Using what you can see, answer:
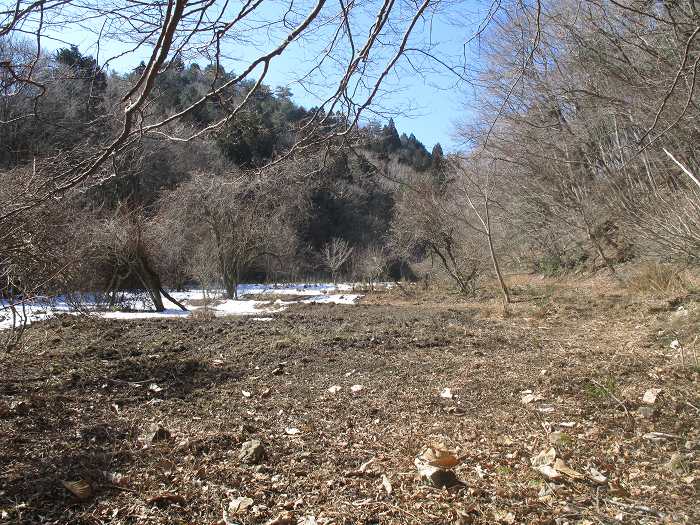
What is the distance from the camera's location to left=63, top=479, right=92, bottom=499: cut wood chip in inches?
80.9

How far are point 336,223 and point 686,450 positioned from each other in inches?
1068

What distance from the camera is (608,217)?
13.8 metres

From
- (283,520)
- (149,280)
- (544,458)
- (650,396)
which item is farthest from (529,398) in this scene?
(149,280)

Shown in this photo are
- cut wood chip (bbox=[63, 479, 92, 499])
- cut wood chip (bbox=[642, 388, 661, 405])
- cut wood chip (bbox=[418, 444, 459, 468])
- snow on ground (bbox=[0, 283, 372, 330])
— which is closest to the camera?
cut wood chip (bbox=[63, 479, 92, 499])

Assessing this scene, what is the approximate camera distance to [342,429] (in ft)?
9.96

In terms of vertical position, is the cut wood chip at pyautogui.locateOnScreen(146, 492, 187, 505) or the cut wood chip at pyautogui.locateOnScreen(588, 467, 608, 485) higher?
the cut wood chip at pyautogui.locateOnScreen(146, 492, 187, 505)

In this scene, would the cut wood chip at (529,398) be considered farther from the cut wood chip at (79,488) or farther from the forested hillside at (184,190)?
the cut wood chip at (79,488)

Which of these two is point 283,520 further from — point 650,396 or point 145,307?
point 145,307

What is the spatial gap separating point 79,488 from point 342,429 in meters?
1.41

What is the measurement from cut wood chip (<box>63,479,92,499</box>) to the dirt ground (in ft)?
0.05

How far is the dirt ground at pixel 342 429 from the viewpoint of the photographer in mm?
2064

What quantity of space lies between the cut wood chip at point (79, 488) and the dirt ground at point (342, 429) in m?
0.01

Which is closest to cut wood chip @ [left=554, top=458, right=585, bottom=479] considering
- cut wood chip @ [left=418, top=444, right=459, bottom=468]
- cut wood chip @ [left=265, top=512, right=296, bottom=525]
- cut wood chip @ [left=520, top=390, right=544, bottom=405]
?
cut wood chip @ [left=418, top=444, right=459, bottom=468]

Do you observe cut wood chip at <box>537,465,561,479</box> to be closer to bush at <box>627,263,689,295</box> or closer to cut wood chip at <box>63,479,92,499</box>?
cut wood chip at <box>63,479,92,499</box>
